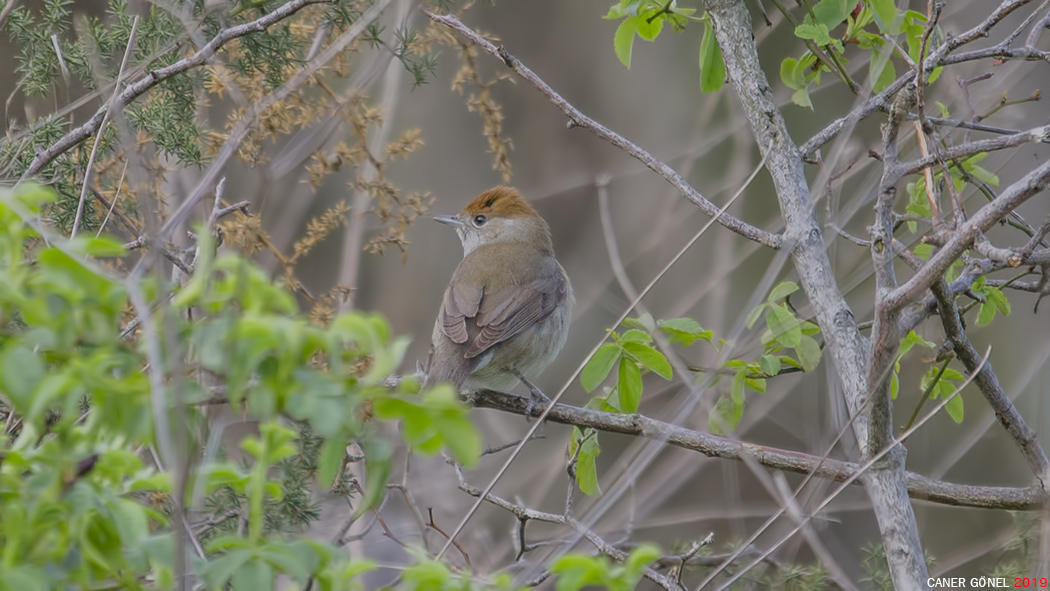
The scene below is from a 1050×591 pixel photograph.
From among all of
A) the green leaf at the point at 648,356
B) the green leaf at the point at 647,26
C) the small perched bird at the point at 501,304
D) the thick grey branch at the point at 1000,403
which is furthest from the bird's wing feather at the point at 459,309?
the thick grey branch at the point at 1000,403

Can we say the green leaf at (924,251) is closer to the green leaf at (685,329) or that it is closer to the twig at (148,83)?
the green leaf at (685,329)

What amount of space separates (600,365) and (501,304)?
1925 mm

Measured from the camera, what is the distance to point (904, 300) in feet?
7.14

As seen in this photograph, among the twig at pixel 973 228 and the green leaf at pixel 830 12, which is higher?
the green leaf at pixel 830 12

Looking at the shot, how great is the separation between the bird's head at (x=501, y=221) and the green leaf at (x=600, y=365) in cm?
263

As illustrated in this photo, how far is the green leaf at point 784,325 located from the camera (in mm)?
2541

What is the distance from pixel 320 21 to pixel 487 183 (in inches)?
220

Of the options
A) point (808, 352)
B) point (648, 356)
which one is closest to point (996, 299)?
point (808, 352)

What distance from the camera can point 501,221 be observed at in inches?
214

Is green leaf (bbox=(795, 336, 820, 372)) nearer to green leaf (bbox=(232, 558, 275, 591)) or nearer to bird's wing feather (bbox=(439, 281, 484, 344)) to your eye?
green leaf (bbox=(232, 558, 275, 591))

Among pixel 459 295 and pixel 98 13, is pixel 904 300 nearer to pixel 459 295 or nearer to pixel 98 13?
pixel 459 295

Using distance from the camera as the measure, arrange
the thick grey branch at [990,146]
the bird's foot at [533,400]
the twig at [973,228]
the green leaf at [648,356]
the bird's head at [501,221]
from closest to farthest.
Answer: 1. the twig at [973,228]
2. the thick grey branch at [990,146]
3. the green leaf at [648,356]
4. the bird's foot at [533,400]
5. the bird's head at [501,221]

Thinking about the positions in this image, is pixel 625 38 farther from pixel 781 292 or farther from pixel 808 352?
pixel 808 352

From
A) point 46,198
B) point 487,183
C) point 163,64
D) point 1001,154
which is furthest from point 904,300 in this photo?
point 487,183
